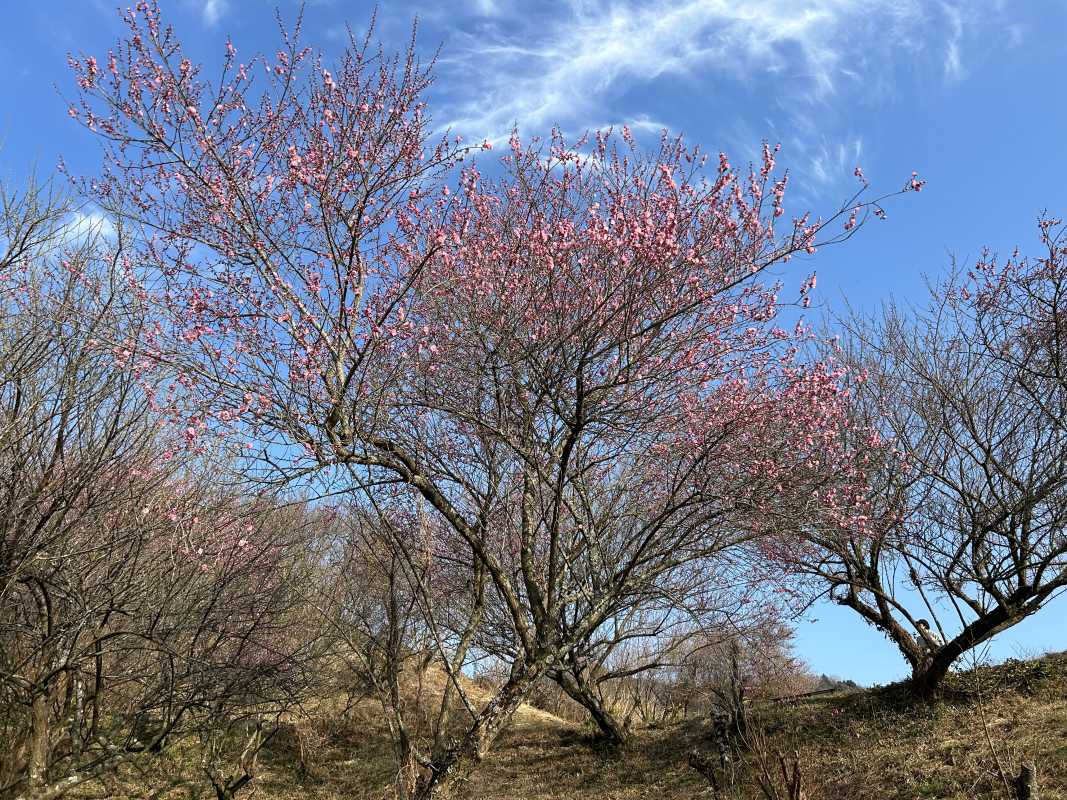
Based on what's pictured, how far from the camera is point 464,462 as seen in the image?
778cm

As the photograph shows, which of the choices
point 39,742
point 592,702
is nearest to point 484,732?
point 39,742

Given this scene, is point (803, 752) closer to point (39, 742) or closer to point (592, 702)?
point (592, 702)

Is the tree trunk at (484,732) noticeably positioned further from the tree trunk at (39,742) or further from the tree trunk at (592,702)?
the tree trunk at (592,702)

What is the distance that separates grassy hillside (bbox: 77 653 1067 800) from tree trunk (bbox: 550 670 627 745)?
273 millimetres

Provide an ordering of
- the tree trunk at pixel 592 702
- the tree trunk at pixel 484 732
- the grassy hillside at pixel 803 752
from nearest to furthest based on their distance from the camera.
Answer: the tree trunk at pixel 484 732, the grassy hillside at pixel 803 752, the tree trunk at pixel 592 702

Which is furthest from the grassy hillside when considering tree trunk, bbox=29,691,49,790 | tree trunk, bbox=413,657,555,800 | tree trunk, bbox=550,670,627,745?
tree trunk, bbox=29,691,49,790

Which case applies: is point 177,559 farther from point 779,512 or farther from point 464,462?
point 779,512

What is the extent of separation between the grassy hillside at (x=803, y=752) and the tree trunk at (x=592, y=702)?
0.27m

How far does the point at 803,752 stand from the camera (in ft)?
33.8

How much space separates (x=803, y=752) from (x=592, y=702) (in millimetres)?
4085

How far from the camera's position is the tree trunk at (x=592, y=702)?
1286cm

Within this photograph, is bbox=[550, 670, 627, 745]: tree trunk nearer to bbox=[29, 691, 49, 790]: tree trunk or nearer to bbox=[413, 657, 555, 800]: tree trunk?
bbox=[413, 657, 555, 800]: tree trunk

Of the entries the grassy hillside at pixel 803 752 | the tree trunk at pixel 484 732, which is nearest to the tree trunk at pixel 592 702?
the grassy hillside at pixel 803 752

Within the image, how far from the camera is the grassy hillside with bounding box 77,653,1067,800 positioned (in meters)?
7.96
